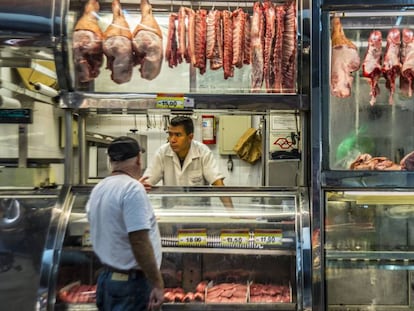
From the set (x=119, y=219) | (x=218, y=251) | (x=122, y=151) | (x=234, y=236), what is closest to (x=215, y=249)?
(x=218, y=251)

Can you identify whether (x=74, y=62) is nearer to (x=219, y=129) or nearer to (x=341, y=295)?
(x=341, y=295)

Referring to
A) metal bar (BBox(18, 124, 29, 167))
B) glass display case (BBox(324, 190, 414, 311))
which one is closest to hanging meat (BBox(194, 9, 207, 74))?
glass display case (BBox(324, 190, 414, 311))

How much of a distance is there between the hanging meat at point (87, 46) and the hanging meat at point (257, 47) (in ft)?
3.17

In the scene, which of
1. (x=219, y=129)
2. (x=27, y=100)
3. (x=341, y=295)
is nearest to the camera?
(x=341, y=295)

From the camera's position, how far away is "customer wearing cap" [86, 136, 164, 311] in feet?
7.36

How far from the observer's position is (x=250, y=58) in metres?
2.94

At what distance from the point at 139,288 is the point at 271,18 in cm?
182

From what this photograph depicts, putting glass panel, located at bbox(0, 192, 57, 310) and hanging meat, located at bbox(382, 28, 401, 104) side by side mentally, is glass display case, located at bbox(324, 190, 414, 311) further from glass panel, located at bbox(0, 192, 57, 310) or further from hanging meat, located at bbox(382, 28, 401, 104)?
glass panel, located at bbox(0, 192, 57, 310)

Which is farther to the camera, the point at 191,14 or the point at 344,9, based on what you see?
the point at 191,14

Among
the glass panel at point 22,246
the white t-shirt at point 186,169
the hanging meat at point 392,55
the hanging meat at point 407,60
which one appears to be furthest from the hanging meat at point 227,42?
the glass panel at point 22,246

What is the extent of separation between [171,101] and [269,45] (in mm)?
745

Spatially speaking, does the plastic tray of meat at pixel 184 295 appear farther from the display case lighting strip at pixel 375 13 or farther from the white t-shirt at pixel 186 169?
the display case lighting strip at pixel 375 13

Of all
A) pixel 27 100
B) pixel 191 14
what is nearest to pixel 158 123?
pixel 27 100

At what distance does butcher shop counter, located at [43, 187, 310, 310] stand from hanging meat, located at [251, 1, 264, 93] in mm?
712
